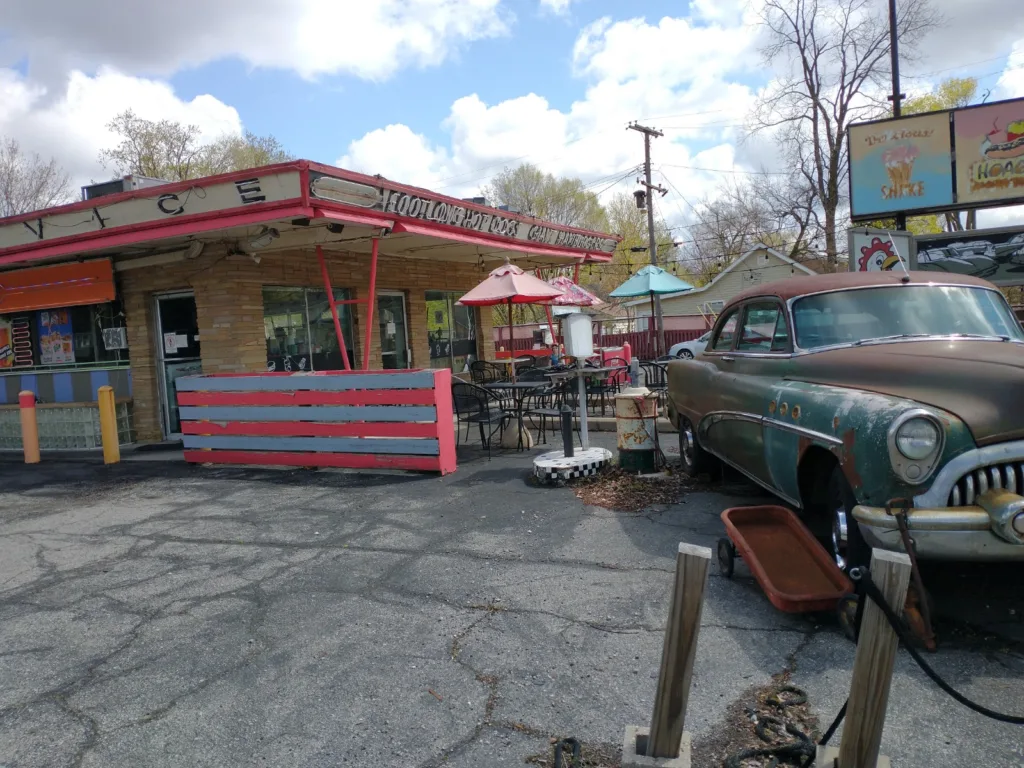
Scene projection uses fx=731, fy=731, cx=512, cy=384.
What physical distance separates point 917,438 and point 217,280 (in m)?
9.23

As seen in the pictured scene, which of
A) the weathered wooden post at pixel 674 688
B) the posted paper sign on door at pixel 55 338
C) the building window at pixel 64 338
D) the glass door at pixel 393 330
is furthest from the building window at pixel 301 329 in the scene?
the weathered wooden post at pixel 674 688

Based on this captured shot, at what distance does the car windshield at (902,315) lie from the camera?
4.58 metres

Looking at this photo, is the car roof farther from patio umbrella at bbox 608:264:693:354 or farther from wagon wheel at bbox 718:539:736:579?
patio umbrella at bbox 608:264:693:354

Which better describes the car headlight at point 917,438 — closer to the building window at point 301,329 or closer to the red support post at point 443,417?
the red support post at point 443,417

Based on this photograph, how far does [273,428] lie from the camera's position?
8.80m

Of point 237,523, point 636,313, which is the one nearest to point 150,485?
point 237,523

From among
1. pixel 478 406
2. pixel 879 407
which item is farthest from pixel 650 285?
pixel 879 407

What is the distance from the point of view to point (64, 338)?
39.2 feet

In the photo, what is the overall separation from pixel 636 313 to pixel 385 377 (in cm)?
4166

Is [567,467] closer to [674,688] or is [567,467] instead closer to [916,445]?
[916,445]

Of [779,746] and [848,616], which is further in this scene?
[848,616]

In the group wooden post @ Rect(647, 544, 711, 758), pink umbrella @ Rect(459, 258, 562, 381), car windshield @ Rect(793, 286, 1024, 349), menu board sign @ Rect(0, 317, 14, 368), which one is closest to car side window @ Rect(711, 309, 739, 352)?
car windshield @ Rect(793, 286, 1024, 349)

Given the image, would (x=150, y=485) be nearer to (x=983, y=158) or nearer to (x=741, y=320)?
(x=741, y=320)

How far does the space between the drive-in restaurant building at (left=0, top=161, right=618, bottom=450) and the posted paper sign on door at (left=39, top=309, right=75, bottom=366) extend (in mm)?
23
